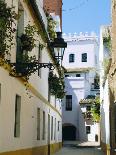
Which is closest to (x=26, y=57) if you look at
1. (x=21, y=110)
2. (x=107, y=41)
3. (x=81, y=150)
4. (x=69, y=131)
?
(x=21, y=110)

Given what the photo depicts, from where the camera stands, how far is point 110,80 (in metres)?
19.8

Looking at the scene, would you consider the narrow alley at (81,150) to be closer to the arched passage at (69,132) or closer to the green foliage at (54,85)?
the green foliage at (54,85)

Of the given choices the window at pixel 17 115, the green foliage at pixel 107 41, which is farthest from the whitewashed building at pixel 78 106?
the window at pixel 17 115

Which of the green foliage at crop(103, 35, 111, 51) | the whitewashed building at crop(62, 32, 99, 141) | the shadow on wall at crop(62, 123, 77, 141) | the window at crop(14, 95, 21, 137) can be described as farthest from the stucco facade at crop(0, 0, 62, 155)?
the shadow on wall at crop(62, 123, 77, 141)

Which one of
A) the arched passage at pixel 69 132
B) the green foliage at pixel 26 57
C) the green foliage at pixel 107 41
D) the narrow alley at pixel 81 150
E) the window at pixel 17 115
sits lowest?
the narrow alley at pixel 81 150

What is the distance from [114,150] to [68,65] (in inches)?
1613

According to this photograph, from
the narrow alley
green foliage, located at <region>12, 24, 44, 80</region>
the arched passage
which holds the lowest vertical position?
the narrow alley

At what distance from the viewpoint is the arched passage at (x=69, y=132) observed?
49.6 meters

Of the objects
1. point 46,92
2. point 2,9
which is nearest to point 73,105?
point 46,92

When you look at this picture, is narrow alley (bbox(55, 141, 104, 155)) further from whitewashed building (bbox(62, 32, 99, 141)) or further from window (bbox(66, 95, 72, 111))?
window (bbox(66, 95, 72, 111))

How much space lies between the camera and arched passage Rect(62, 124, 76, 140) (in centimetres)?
4962

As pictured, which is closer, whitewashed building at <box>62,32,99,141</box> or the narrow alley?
the narrow alley

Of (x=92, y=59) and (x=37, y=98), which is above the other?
(x=92, y=59)

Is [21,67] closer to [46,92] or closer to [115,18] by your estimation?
[115,18]
